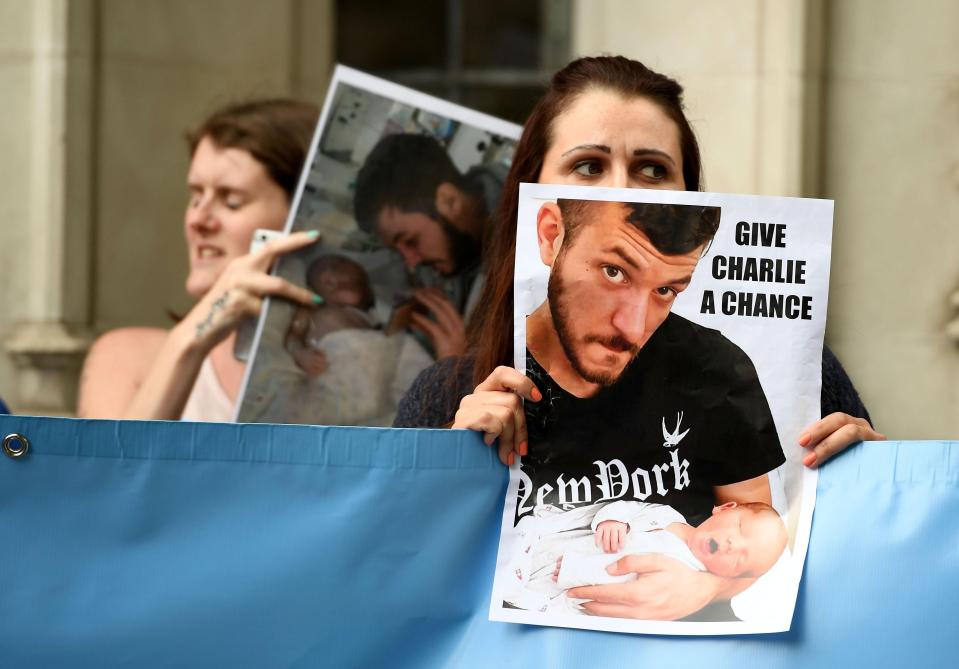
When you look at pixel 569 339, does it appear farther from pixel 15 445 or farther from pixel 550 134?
pixel 15 445

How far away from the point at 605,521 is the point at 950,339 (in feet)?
7.05

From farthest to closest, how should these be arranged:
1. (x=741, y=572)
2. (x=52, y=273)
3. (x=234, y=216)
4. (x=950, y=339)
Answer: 1. (x=52, y=273)
2. (x=950, y=339)
3. (x=234, y=216)
4. (x=741, y=572)

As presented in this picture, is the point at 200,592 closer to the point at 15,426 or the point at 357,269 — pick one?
the point at 15,426

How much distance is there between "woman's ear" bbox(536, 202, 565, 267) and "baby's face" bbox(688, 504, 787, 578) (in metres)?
0.36

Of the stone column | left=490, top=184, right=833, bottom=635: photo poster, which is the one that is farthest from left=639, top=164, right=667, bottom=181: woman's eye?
the stone column

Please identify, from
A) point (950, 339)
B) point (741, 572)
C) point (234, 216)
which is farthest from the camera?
point (950, 339)

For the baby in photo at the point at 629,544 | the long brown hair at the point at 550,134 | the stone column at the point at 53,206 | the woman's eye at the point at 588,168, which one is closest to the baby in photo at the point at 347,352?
the long brown hair at the point at 550,134

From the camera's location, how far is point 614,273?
157 cm

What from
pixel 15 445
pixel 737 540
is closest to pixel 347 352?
pixel 15 445

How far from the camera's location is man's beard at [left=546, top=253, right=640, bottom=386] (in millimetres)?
1557

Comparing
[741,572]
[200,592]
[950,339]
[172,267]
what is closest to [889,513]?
[741,572]

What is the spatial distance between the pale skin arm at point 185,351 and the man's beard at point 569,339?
93 centimetres

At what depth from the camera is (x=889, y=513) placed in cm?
154

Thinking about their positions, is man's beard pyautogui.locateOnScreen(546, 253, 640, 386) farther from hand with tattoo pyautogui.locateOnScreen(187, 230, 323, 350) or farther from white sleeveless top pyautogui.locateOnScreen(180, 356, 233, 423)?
white sleeveless top pyautogui.locateOnScreen(180, 356, 233, 423)
